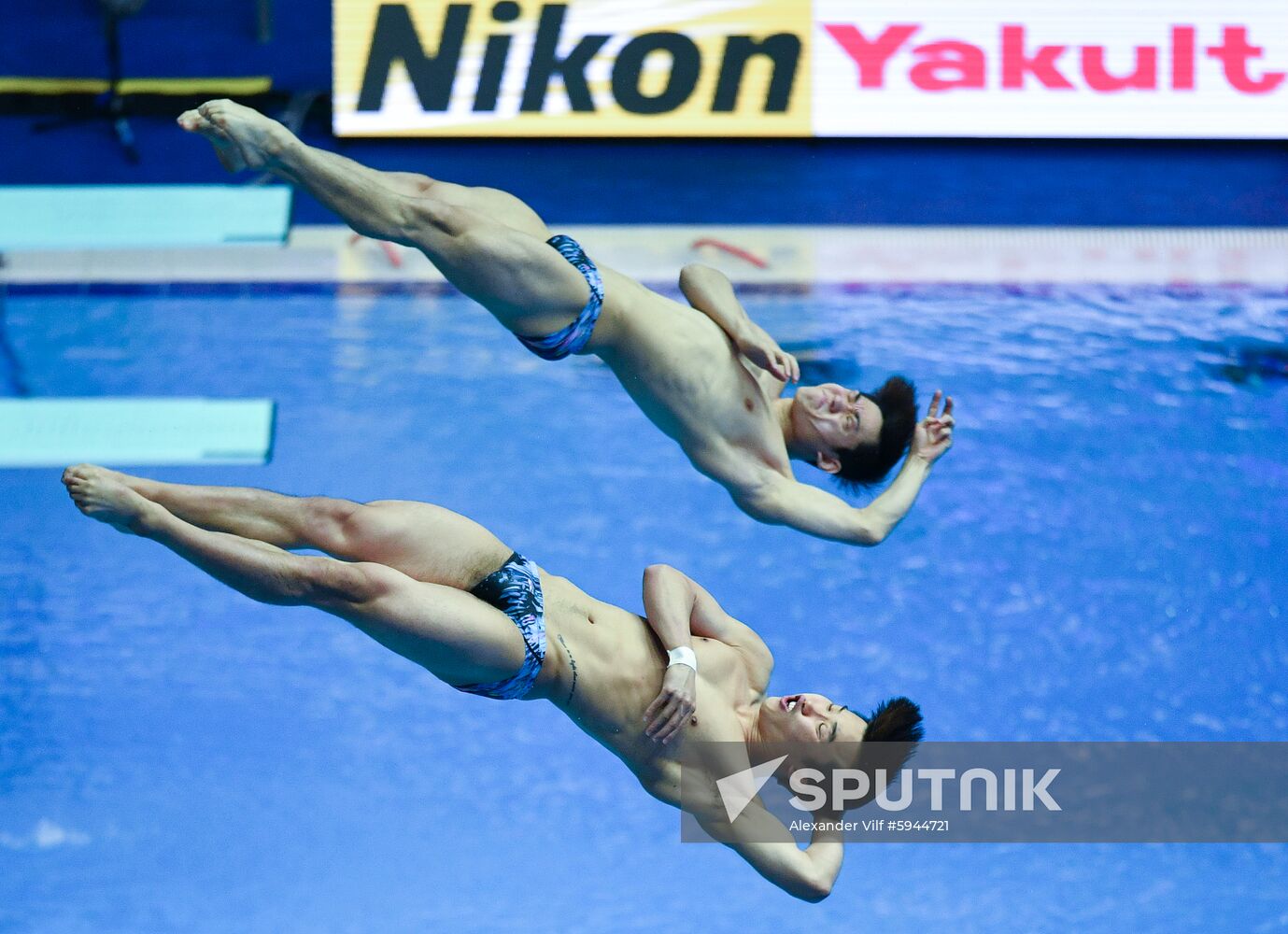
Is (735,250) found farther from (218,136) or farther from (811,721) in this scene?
(218,136)

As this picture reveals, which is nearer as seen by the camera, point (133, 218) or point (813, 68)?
point (133, 218)

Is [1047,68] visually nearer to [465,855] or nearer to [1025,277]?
[1025,277]

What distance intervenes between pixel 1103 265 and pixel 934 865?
3508mm

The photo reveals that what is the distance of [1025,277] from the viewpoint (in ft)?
27.1

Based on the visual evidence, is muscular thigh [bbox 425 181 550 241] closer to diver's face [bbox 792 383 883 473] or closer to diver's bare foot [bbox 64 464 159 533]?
diver's face [bbox 792 383 883 473]

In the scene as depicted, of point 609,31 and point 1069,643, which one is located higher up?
point 609,31

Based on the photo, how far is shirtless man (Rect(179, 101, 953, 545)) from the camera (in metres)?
4.25

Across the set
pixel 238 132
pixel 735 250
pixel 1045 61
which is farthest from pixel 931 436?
pixel 1045 61

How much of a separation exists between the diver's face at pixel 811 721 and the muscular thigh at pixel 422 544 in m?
0.87

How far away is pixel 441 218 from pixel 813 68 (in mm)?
5110

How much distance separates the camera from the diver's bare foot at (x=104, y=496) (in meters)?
3.69

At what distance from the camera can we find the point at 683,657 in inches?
173

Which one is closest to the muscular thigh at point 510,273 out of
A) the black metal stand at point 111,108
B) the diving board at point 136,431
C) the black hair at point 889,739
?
the black hair at point 889,739

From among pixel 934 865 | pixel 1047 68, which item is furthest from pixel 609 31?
pixel 934 865
